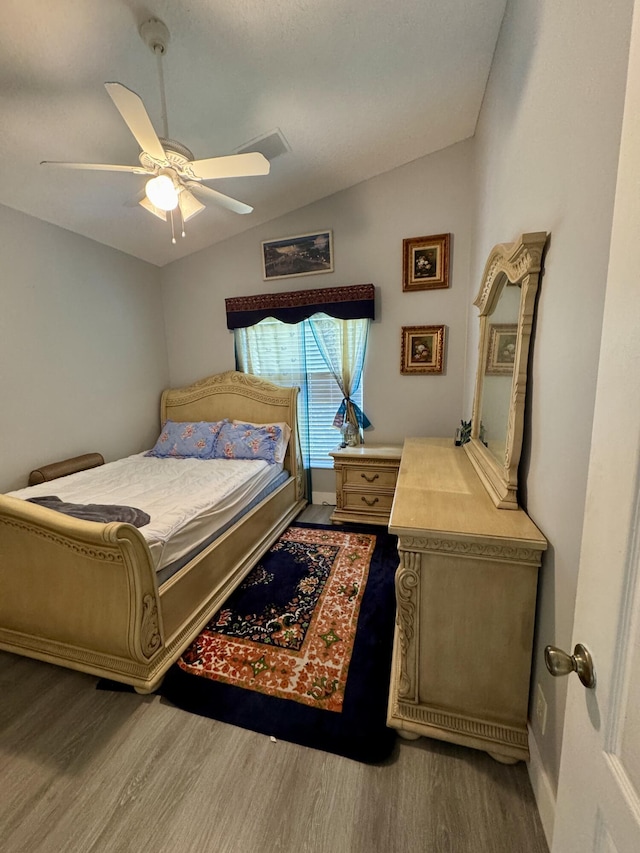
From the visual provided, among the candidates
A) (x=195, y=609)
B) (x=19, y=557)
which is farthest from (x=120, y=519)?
(x=195, y=609)

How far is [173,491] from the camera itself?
7.21ft

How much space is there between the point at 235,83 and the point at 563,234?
1806 millimetres

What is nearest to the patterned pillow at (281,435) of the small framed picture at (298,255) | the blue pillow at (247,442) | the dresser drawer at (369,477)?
the blue pillow at (247,442)

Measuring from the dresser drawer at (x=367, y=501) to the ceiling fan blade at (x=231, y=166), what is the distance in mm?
2344

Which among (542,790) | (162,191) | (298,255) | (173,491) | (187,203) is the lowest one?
(542,790)

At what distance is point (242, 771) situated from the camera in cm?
122

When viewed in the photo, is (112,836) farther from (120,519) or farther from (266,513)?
(266,513)

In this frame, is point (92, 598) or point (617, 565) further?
point (92, 598)

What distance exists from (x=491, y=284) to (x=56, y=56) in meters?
2.21

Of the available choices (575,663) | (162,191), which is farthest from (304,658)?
(162,191)

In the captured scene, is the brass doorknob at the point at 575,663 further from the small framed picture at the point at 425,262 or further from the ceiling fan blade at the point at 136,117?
the small framed picture at the point at 425,262

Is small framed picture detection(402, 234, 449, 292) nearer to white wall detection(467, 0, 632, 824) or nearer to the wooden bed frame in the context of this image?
white wall detection(467, 0, 632, 824)

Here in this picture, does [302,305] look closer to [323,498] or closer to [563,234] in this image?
[323,498]

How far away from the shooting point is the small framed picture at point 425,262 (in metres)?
2.81
